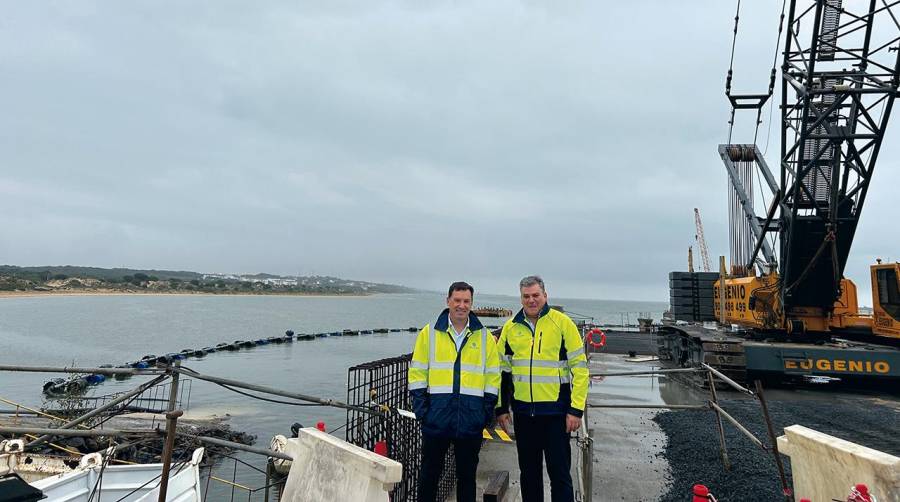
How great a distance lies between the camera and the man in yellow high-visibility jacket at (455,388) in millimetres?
3383

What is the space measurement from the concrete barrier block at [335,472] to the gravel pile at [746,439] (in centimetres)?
413

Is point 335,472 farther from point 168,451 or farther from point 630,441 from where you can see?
point 630,441

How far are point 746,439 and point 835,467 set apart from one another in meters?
4.54

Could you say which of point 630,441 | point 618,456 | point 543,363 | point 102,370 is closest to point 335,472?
point 543,363

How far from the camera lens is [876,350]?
11656mm

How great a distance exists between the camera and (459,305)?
A: 3.49m

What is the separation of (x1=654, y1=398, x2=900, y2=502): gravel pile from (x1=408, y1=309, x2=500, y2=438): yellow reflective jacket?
3.46 m

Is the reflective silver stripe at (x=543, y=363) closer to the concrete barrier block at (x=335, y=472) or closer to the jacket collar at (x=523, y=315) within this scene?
A: the jacket collar at (x=523, y=315)

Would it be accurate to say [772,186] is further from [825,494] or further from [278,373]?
[278,373]

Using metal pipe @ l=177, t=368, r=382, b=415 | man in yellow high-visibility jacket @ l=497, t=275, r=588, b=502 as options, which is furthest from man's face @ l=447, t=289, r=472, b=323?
metal pipe @ l=177, t=368, r=382, b=415

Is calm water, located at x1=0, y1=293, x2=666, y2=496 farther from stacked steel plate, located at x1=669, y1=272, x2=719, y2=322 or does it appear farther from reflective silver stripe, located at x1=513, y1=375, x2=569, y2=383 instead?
stacked steel plate, located at x1=669, y1=272, x2=719, y2=322

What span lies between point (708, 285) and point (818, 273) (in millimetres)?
9642

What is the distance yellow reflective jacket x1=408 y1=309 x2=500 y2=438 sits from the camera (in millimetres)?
3373

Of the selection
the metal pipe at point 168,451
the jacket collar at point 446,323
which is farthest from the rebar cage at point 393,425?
the metal pipe at point 168,451
